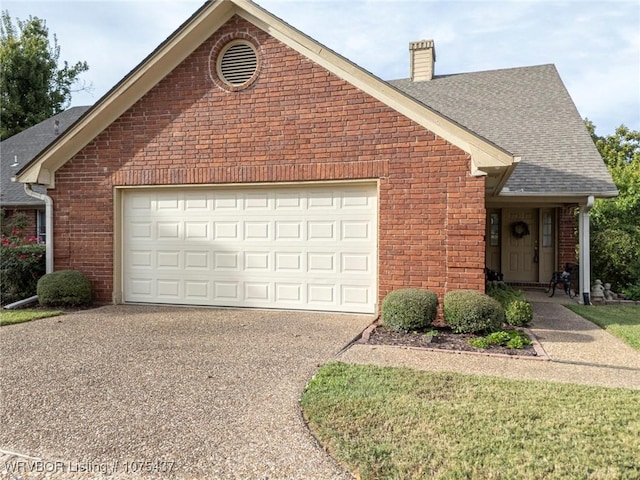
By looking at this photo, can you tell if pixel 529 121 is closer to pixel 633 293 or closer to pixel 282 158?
pixel 633 293

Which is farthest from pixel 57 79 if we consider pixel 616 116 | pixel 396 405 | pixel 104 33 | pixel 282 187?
pixel 616 116

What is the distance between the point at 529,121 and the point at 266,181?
26.7 feet

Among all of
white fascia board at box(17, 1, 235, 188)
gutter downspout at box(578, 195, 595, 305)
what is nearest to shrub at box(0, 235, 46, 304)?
white fascia board at box(17, 1, 235, 188)

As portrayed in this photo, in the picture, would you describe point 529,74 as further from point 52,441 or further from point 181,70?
point 52,441

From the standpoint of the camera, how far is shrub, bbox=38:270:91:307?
8.23m

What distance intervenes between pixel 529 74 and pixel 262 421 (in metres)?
14.9

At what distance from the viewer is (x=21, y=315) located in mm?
7594

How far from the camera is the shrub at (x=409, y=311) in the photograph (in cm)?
638

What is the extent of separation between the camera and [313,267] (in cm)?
792

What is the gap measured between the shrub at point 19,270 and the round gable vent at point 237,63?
560cm

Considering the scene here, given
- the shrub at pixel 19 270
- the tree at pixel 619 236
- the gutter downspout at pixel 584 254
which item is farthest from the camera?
the tree at pixel 619 236

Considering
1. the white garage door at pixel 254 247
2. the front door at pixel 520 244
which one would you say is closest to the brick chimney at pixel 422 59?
the front door at pixel 520 244

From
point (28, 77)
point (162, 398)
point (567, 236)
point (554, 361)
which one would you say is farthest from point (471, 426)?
point (28, 77)

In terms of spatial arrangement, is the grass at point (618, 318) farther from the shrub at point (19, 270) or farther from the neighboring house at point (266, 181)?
the shrub at point (19, 270)
